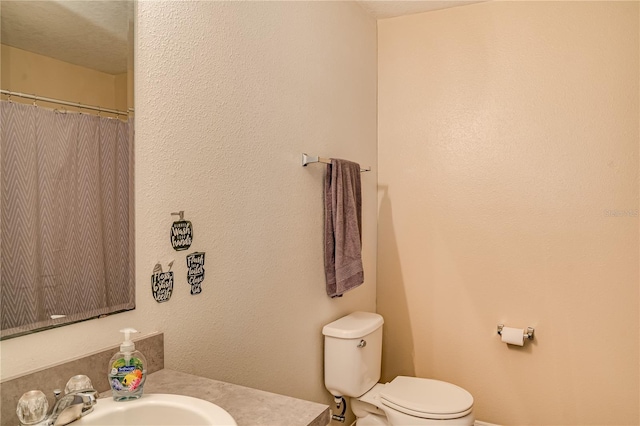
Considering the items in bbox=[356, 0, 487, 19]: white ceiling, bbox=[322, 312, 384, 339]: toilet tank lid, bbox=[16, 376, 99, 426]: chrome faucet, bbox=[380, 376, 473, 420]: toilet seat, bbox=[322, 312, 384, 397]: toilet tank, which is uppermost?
bbox=[356, 0, 487, 19]: white ceiling

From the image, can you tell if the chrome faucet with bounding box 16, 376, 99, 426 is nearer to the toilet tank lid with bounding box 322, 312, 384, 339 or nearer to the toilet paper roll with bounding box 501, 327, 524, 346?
the toilet tank lid with bounding box 322, 312, 384, 339

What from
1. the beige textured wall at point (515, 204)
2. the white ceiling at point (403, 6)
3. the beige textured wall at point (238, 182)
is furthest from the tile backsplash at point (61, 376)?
the white ceiling at point (403, 6)

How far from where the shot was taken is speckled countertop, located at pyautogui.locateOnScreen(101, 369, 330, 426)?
3.26 ft

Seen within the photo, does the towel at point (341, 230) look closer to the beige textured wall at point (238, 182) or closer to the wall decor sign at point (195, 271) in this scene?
the beige textured wall at point (238, 182)

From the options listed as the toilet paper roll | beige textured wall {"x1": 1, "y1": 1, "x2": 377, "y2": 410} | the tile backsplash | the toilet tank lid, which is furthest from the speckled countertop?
the toilet paper roll

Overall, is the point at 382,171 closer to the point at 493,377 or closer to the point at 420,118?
the point at 420,118

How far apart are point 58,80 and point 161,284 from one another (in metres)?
0.60

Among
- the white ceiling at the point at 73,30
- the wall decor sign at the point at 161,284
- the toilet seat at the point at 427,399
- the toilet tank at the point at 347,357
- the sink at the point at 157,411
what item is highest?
the white ceiling at the point at 73,30

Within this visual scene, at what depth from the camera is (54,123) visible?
107cm

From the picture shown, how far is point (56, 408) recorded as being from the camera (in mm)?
887

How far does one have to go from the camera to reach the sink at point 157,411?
0.95m

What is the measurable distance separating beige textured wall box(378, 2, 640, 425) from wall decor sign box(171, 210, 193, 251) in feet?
5.47

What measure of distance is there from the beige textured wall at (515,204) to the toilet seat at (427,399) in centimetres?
48

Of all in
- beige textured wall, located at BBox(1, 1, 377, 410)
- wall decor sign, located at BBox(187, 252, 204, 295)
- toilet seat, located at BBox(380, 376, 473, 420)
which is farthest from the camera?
toilet seat, located at BBox(380, 376, 473, 420)
